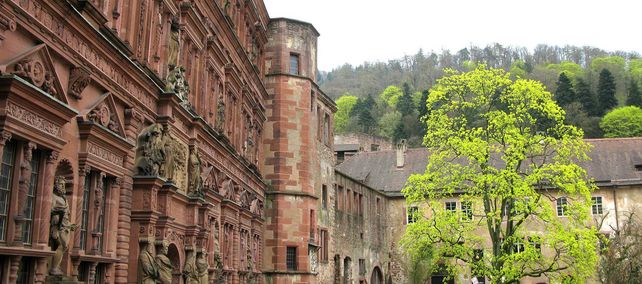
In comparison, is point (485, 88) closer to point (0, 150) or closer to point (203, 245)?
point (203, 245)

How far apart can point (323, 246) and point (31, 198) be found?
2513 centimetres

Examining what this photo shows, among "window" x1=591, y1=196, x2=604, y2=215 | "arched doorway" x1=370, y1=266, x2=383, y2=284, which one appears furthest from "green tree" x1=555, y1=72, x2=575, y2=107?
"arched doorway" x1=370, y1=266, x2=383, y2=284

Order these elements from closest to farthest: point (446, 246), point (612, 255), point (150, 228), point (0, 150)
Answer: point (0, 150)
point (150, 228)
point (446, 246)
point (612, 255)

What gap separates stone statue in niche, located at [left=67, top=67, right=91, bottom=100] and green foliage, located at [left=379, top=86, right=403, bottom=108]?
94915 millimetres

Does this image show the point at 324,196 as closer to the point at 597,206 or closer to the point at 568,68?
the point at 597,206

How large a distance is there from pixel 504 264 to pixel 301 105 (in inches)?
452

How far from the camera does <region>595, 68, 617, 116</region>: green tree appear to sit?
269 ft

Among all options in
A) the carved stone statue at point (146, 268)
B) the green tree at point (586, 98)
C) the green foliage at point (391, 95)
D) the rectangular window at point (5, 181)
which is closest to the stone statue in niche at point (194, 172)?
the carved stone statue at point (146, 268)

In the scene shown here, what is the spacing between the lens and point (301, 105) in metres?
31.4

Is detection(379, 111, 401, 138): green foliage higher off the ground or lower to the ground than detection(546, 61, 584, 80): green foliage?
lower

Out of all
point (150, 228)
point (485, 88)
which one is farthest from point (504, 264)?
point (150, 228)

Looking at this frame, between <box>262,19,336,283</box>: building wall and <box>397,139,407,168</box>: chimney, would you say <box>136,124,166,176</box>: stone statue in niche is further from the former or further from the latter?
<box>397,139,407,168</box>: chimney

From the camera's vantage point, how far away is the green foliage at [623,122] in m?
75.3

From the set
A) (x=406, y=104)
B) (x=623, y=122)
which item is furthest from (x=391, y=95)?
(x=623, y=122)
